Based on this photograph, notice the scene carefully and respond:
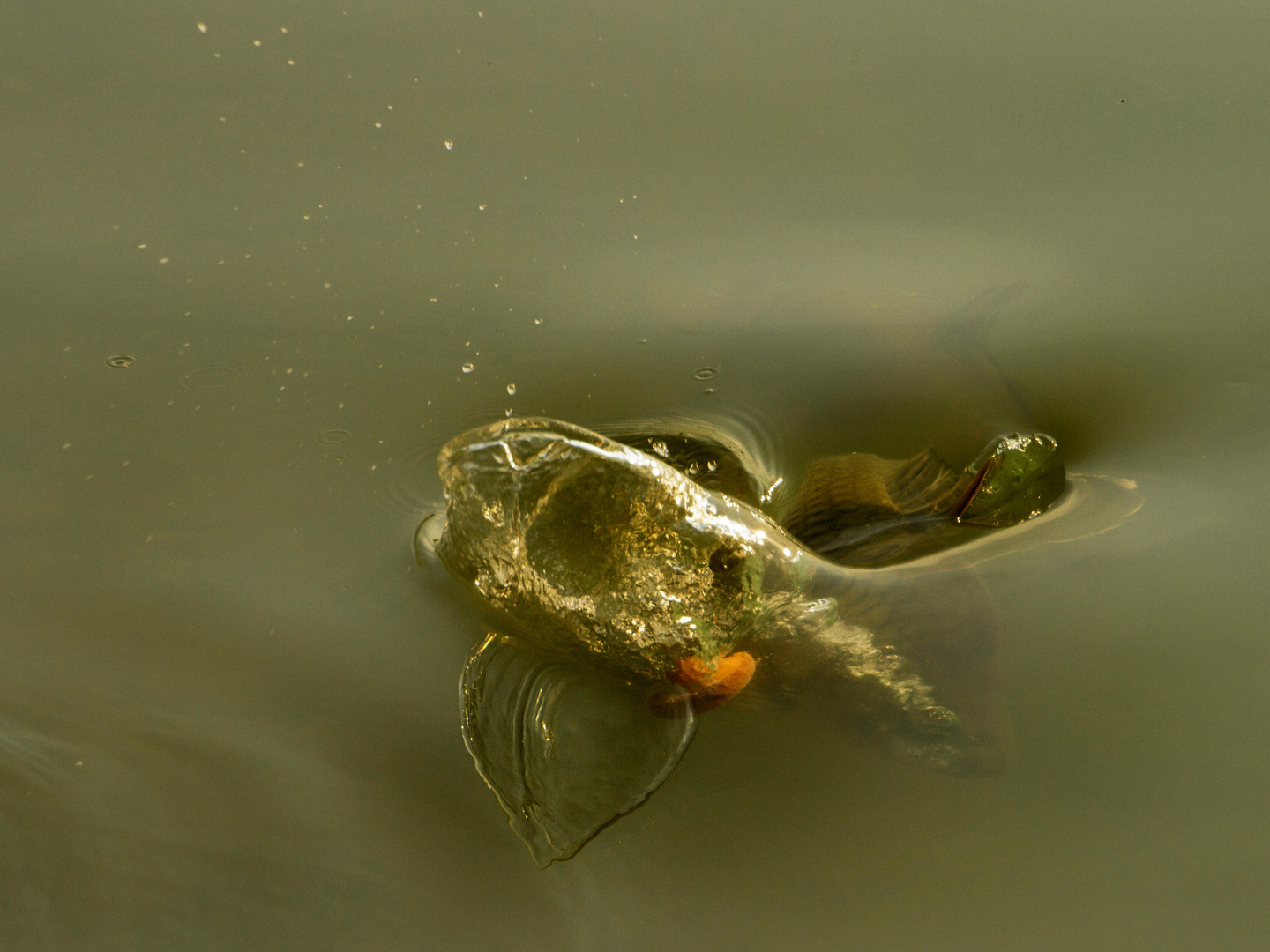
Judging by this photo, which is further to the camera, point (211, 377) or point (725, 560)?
point (211, 377)

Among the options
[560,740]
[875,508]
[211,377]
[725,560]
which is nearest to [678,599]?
[725,560]

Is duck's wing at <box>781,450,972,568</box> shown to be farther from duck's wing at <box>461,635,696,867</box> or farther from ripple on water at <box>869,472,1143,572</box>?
duck's wing at <box>461,635,696,867</box>

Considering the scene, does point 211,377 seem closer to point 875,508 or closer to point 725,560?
point 725,560

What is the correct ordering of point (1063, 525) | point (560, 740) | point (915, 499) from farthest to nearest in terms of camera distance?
point (915, 499) < point (1063, 525) < point (560, 740)

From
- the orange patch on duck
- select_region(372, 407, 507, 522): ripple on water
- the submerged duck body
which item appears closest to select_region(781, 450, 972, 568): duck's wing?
the submerged duck body

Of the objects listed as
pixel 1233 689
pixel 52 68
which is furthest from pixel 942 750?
pixel 52 68

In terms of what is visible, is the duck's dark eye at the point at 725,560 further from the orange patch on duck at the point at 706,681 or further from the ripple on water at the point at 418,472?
the ripple on water at the point at 418,472
